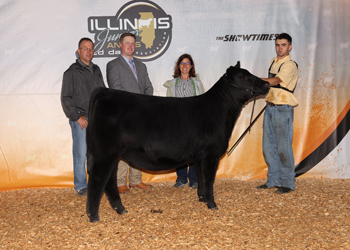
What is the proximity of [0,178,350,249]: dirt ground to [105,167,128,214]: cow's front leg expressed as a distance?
0.32 ft

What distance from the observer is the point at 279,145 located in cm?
468

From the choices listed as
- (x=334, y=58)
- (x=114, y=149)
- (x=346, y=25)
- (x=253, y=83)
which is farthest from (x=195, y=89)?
(x=346, y=25)

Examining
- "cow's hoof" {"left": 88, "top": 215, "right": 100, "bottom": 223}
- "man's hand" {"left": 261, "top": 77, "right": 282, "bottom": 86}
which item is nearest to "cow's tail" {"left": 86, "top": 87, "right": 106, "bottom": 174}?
"cow's hoof" {"left": 88, "top": 215, "right": 100, "bottom": 223}

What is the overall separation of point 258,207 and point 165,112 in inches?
71.9

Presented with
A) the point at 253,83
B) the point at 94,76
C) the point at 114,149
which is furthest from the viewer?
the point at 94,76

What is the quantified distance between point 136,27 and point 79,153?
241 centimetres

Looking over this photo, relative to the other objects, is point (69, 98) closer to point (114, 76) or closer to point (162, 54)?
point (114, 76)

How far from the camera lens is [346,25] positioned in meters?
5.48

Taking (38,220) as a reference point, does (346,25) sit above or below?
above

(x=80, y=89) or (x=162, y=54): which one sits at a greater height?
(x=162, y=54)

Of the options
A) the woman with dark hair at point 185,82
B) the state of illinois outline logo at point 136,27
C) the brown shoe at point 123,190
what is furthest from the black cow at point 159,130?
the state of illinois outline logo at point 136,27

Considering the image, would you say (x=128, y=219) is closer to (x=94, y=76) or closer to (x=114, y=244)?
(x=114, y=244)

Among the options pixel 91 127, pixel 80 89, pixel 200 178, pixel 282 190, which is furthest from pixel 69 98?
pixel 282 190

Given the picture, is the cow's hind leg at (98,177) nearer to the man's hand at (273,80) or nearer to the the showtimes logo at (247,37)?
the man's hand at (273,80)
